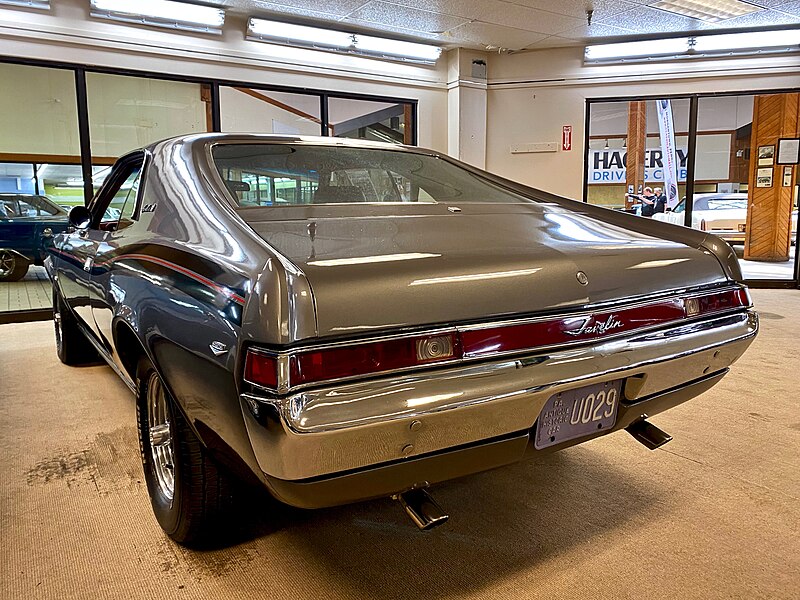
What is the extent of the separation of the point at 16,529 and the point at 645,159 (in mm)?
14699

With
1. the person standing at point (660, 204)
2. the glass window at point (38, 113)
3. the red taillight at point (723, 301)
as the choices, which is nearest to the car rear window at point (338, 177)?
the red taillight at point (723, 301)

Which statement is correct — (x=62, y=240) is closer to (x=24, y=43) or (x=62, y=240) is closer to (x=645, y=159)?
(x=24, y=43)

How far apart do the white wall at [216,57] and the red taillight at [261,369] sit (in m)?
5.34

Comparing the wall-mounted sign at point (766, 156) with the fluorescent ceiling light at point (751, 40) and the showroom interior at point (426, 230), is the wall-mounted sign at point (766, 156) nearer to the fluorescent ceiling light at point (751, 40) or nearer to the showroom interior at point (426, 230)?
the showroom interior at point (426, 230)

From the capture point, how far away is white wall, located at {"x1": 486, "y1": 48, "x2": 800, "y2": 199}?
684 cm

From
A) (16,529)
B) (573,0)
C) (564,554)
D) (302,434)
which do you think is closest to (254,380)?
(302,434)

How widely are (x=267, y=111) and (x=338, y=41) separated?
111 centimetres

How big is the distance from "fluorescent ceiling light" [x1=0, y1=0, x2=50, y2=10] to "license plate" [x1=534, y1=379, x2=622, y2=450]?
18.4ft

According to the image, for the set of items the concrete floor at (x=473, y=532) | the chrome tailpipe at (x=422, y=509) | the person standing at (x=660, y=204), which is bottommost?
the concrete floor at (x=473, y=532)

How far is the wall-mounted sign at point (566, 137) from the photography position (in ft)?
23.7

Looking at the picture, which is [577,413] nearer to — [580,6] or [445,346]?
[445,346]

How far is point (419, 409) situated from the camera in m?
1.17

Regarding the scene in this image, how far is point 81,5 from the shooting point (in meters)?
5.26

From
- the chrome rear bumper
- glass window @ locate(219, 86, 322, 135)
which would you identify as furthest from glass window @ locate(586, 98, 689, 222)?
the chrome rear bumper
